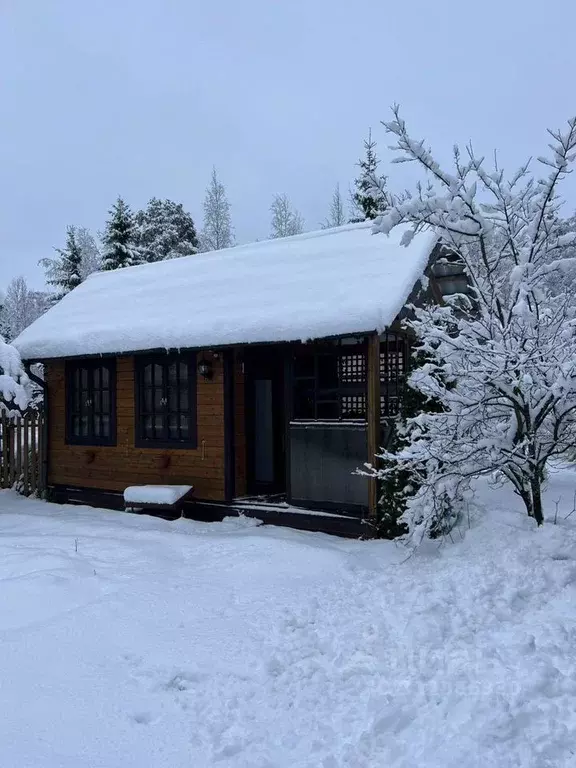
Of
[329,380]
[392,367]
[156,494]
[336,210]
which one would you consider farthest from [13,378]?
[336,210]

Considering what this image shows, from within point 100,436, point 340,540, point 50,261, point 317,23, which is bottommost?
point 340,540

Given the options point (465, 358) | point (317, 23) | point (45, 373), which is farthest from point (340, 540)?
point (317, 23)

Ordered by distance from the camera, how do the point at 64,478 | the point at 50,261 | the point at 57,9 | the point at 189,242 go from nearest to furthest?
the point at 64,478, the point at 57,9, the point at 50,261, the point at 189,242

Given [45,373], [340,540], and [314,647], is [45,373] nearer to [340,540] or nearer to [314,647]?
[340,540]

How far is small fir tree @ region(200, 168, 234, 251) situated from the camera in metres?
38.5

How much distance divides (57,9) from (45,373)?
21569 millimetres

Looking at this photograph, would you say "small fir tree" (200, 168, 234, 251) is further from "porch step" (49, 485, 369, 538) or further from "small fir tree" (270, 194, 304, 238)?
"porch step" (49, 485, 369, 538)

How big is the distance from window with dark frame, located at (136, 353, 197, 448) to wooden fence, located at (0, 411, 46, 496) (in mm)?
2394

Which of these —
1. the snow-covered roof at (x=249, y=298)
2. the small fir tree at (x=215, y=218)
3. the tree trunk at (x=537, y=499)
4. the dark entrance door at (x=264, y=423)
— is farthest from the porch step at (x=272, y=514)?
the small fir tree at (x=215, y=218)

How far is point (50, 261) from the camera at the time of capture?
2753cm

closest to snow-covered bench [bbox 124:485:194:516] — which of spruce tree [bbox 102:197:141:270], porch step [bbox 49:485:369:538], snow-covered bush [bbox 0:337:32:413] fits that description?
porch step [bbox 49:485:369:538]

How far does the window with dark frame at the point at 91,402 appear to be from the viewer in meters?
10.0

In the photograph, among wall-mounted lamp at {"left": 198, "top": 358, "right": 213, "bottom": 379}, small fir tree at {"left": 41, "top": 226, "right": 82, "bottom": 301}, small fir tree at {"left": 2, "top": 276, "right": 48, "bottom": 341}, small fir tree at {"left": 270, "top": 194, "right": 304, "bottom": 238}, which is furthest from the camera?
small fir tree at {"left": 2, "top": 276, "right": 48, "bottom": 341}

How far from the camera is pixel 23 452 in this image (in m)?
11.0
